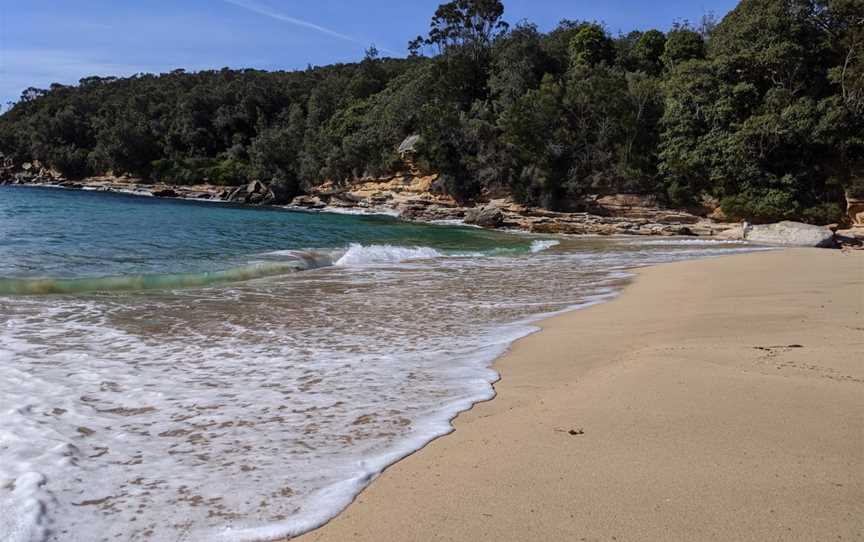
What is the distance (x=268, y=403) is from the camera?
411 cm

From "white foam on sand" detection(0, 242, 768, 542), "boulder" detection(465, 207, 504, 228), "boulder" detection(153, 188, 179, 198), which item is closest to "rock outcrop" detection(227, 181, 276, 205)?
A: "boulder" detection(153, 188, 179, 198)

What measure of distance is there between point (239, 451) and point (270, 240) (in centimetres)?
1717

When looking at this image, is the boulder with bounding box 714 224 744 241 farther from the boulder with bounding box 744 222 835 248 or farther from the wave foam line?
the wave foam line

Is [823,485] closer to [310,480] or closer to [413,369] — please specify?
[310,480]

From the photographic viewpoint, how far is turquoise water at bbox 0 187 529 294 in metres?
10.2

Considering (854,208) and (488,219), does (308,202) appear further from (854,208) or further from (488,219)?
(854,208)

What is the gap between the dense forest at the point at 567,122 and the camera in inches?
1156

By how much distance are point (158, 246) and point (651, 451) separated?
1587cm

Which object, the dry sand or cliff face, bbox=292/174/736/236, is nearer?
the dry sand

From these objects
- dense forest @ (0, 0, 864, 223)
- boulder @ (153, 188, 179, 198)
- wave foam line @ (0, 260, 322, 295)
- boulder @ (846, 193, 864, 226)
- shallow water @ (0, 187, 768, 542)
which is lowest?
wave foam line @ (0, 260, 322, 295)

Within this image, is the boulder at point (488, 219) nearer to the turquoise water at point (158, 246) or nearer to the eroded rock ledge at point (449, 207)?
the eroded rock ledge at point (449, 207)

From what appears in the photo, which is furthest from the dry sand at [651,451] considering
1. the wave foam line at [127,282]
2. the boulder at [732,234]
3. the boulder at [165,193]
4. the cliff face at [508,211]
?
the boulder at [165,193]

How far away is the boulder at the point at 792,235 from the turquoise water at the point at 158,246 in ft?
34.1

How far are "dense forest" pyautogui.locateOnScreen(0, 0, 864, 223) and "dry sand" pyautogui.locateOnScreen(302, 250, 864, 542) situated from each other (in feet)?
93.5
